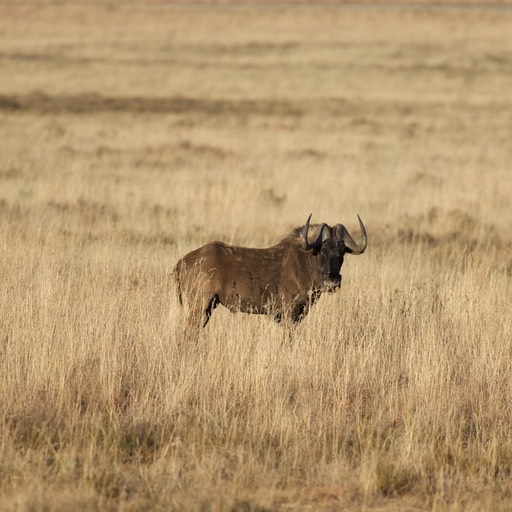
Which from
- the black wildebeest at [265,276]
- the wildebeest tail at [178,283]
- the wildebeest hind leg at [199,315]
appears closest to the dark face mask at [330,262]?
the black wildebeest at [265,276]

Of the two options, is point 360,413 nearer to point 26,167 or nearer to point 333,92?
point 26,167

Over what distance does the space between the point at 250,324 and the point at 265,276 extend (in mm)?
457

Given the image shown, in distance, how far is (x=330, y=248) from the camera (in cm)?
928

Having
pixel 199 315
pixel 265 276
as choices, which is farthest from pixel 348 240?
pixel 199 315

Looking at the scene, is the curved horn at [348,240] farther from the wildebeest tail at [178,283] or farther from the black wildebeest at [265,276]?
the wildebeest tail at [178,283]

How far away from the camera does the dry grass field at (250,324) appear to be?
6402 millimetres

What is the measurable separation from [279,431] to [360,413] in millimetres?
836

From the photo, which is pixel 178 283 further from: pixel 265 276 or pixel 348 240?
pixel 348 240

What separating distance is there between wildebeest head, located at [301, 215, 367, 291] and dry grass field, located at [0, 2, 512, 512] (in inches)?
17.6

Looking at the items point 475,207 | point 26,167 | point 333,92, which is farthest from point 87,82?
point 475,207

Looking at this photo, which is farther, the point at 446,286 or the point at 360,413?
the point at 446,286

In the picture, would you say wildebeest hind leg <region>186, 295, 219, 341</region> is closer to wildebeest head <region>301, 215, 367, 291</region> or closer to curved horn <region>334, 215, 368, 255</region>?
wildebeest head <region>301, 215, 367, 291</region>

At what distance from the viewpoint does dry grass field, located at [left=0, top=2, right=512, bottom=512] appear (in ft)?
21.0

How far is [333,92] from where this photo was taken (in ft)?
147
